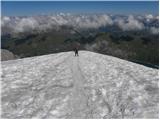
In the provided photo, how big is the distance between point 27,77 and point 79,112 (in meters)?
13.0

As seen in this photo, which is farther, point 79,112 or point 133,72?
point 133,72

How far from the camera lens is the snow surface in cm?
2167

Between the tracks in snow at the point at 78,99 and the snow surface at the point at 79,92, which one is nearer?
the tracks in snow at the point at 78,99

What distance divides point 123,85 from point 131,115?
26.1 ft

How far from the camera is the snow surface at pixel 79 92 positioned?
21.7 metres

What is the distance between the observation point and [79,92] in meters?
26.1

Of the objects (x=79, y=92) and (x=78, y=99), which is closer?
(x=78, y=99)

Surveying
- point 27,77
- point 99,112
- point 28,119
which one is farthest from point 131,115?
point 27,77

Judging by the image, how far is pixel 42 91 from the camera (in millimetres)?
26641

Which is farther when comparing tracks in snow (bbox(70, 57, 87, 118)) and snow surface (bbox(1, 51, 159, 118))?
snow surface (bbox(1, 51, 159, 118))

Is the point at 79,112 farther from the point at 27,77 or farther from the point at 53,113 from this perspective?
the point at 27,77

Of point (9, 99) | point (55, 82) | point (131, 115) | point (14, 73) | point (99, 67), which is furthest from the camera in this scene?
point (99, 67)

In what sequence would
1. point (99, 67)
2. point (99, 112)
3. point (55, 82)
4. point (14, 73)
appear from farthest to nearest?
1. point (99, 67)
2. point (14, 73)
3. point (55, 82)
4. point (99, 112)

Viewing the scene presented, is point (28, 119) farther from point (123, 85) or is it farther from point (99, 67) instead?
point (99, 67)
